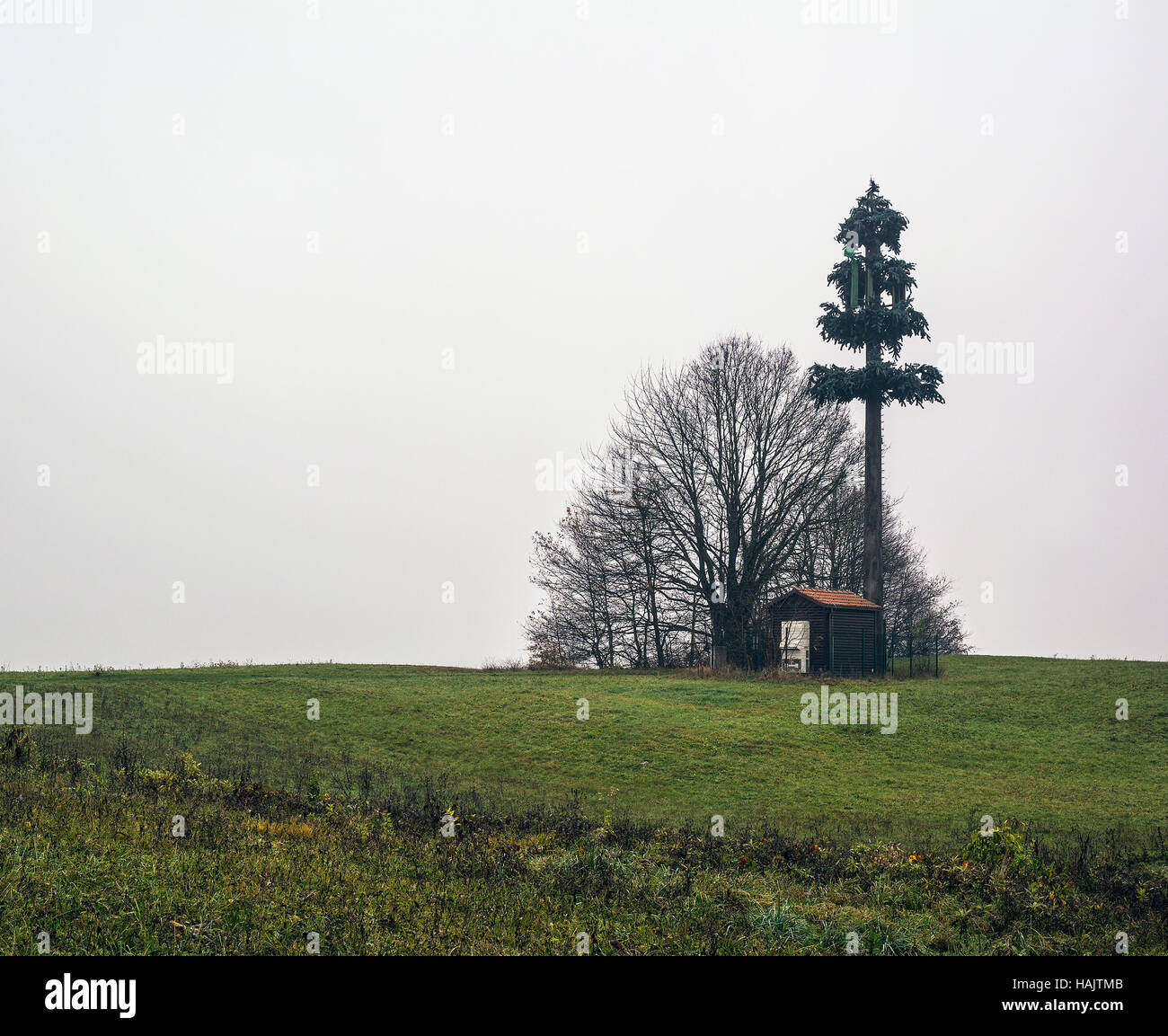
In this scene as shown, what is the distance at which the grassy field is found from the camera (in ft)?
29.1

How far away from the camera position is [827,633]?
3881 centimetres

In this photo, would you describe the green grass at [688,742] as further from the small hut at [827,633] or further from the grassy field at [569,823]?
the small hut at [827,633]

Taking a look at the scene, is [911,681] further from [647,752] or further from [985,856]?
[985,856]

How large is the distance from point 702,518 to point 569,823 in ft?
100

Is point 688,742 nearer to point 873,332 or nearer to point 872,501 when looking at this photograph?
point 872,501

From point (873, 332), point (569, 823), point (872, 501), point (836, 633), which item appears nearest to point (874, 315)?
point (873, 332)

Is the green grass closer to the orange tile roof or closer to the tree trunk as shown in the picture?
the orange tile roof

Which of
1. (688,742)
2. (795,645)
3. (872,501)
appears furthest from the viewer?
(872,501)

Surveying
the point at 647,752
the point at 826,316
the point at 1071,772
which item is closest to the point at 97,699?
the point at 647,752

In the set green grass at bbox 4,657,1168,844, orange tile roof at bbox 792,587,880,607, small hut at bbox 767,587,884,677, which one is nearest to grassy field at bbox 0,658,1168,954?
green grass at bbox 4,657,1168,844

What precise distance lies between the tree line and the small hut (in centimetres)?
168

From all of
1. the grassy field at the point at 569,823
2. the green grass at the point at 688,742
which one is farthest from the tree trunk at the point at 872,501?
the grassy field at the point at 569,823

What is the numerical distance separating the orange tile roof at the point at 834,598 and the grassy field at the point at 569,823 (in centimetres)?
688
